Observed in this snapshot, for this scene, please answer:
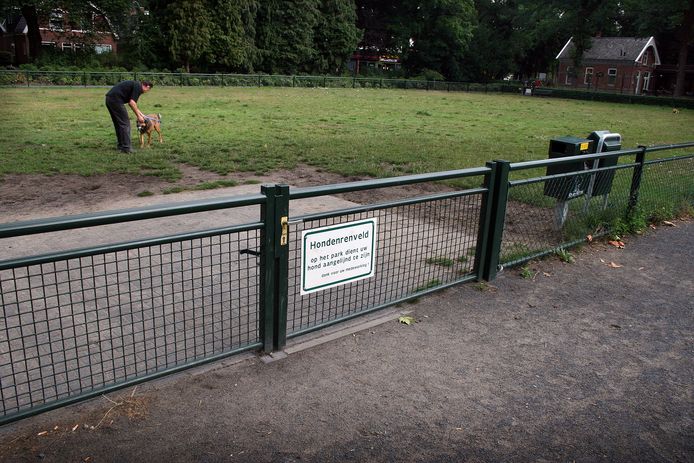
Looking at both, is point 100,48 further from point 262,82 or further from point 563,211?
point 563,211

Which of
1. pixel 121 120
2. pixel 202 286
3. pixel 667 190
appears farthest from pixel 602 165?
pixel 121 120

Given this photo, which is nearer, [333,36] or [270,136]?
[270,136]

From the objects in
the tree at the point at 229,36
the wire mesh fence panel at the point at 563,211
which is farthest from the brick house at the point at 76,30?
the wire mesh fence panel at the point at 563,211

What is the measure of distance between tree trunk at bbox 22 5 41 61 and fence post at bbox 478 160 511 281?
4645cm

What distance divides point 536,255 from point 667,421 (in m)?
2.91

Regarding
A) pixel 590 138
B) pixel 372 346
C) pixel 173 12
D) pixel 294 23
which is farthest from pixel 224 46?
pixel 372 346

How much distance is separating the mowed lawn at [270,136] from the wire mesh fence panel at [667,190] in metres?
3.75

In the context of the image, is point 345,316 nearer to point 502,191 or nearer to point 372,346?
point 372,346

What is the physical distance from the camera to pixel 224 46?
43438 mm

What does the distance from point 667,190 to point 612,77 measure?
7467cm

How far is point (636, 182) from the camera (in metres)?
7.61

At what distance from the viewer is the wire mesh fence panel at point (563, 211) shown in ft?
21.8

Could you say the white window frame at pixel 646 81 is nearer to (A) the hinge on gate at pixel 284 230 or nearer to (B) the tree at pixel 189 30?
(B) the tree at pixel 189 30

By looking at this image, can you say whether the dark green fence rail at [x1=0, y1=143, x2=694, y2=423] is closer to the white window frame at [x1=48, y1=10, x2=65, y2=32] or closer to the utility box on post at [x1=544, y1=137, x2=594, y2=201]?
the utility box on post at [x1=544, y1=137, x2=594, y2=201]
